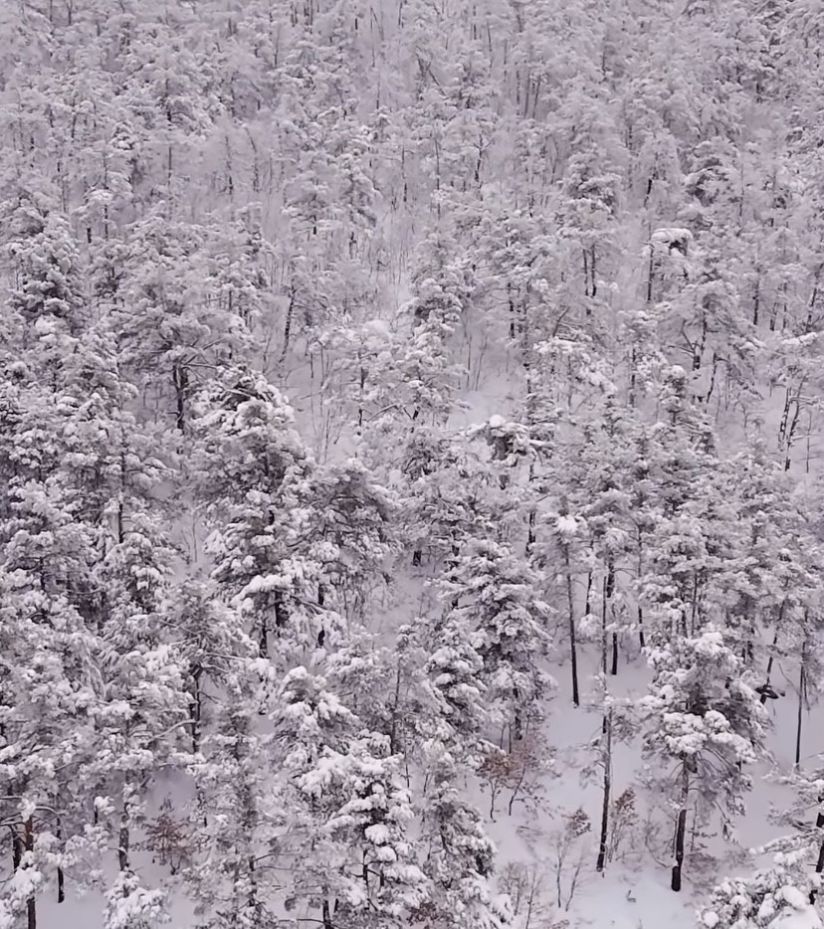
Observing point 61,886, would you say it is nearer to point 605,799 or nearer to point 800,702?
point 605,799

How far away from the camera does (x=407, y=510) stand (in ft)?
92.4

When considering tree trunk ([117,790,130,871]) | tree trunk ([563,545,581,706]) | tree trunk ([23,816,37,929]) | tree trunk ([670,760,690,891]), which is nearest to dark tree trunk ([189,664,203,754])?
tree trunk ([117,790,130,871])

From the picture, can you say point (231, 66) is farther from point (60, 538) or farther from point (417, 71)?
Answer: point (60, 538)

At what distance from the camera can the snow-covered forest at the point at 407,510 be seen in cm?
1903

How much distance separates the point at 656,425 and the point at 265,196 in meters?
27.2

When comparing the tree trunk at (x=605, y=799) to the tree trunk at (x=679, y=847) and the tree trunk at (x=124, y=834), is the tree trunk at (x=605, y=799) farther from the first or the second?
the tree trunk at (x=124, y=834)

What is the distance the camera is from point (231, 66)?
53844 millimetres

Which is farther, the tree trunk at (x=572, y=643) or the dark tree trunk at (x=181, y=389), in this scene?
the dark tree trunk at (x=181, y=389)

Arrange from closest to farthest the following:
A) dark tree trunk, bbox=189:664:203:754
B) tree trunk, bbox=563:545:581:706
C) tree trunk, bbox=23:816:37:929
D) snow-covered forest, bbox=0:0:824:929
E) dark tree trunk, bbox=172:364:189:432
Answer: tree trunk, bbox=23:816:37:929 → snow-covered forest, bbox=0:0:824:929 → dark tree trunk, bbox=189:664:203:754 → tree trunk, bbox=563:545:581:706 → dark tree trunk, bbox=172:364:189:432

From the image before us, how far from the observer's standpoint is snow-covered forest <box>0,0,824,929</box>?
19.0 m

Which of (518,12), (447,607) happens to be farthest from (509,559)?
(518,12)

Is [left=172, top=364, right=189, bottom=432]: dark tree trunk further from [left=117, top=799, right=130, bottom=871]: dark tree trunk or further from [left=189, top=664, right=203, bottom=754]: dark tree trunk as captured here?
[left=117, top=799, right=130, bottom=871]: dark tree trunk

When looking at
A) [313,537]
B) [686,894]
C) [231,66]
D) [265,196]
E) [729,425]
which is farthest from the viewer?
[231,66]

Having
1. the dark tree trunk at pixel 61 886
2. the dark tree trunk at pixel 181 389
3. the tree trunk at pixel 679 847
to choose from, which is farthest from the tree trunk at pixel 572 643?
the dark tree trunk at pixel 61 886
